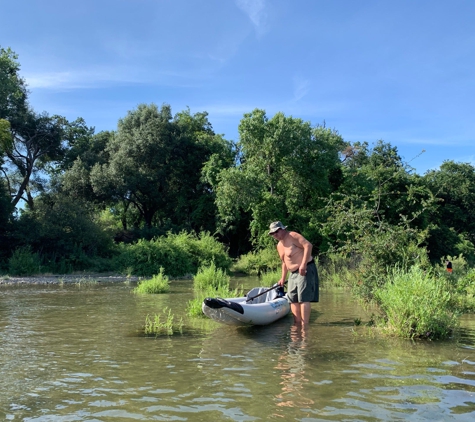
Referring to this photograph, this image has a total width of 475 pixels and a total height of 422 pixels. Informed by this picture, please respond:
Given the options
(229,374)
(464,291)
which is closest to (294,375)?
(229,374)

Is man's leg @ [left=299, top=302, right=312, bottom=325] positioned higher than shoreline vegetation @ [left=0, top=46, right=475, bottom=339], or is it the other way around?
shoreline vegetation @ [left=0, top=46, right=475, bottom=339]

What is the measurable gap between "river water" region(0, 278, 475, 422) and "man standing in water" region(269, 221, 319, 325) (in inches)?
17.4

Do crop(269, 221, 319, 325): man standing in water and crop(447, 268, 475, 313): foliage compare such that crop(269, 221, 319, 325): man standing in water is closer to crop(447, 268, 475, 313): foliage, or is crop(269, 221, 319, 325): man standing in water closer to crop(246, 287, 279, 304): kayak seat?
crop(246, 287, 279, 304): kayak seat

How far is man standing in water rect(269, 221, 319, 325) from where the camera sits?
26.4ft

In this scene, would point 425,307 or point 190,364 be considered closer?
point 190,364

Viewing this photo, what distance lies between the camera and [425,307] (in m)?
6.88

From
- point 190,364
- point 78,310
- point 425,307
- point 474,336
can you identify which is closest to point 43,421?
point 190,364

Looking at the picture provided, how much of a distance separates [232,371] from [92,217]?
23.2 metres

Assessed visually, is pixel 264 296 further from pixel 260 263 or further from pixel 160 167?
pixel 160 167

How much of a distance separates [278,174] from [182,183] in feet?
34.3

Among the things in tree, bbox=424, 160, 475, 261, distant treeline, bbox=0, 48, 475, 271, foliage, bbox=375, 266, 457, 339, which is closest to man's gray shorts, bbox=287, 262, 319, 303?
foliage, bbox=375, 266, 457, 339

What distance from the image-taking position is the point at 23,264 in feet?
70.1

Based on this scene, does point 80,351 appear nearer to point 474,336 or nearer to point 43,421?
point 43,421

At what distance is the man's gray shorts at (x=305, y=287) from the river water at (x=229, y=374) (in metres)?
0.58
